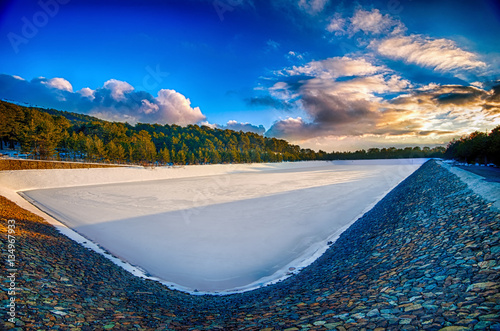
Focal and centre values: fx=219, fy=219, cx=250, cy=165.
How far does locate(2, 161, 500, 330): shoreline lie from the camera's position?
339cm

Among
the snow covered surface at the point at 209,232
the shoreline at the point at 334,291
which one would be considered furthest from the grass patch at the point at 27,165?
the shoreline at the point at 334,291

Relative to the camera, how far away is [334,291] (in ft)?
16.6

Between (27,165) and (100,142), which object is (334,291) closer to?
(27,165)

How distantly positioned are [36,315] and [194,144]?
9752cm

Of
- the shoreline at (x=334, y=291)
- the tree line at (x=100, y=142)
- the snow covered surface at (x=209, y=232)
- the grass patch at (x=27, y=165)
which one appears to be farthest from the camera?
the tree line at (x=100, y=142)

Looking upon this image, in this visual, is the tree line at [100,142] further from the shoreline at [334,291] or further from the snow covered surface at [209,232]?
the shoreline at [334,291]

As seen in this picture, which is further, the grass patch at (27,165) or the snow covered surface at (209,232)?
the grass patch at (27,165)

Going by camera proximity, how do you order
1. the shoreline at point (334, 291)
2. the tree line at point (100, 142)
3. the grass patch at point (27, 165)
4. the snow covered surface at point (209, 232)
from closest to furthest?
the shoreline at point (334, 291), the snow covered surface at point (209, 232), the grass patch at point (27, 165), the tree line at point (100, 142)

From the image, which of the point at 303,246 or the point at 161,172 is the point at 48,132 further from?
the point at 303,246

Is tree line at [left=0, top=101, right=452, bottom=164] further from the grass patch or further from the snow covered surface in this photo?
the snow covered surface

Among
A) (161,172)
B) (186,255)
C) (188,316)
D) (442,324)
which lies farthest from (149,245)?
(161,172)

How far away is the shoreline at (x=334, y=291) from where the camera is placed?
3.39 m

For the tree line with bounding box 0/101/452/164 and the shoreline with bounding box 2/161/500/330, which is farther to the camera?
the tree line with bounding box 0/101/452/164

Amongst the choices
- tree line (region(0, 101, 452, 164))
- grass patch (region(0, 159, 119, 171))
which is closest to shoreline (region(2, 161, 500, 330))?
grass patch (region(0, 159, 119, 171))
